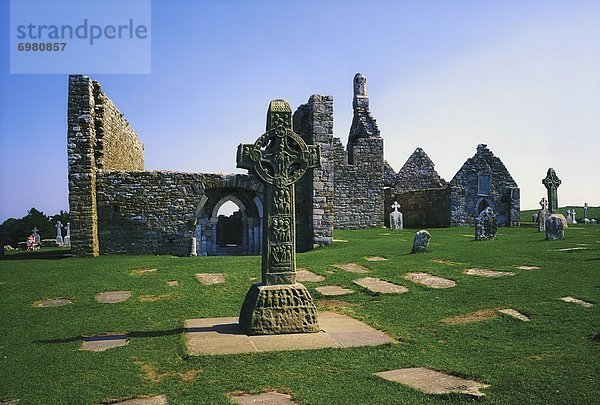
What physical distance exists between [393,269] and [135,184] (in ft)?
32.4

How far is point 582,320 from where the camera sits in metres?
6.98

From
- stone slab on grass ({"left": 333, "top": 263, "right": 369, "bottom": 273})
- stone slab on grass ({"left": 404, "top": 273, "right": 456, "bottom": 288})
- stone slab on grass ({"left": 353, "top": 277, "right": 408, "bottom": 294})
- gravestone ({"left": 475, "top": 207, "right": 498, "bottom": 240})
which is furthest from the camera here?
gravestone ({"left": 475, "top": 207, "right": 498, "bottom": 240})

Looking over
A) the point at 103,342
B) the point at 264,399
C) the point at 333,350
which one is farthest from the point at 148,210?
the point at 264,399

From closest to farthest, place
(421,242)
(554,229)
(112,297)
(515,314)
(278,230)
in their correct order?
(278,230) → (515,314) → (112,297) → (421,242) → (554,229)

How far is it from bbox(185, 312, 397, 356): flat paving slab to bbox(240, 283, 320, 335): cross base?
4.0 inches

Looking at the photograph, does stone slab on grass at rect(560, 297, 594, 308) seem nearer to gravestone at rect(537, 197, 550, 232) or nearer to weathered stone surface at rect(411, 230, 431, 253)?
weathered stone surface at rect(411, 230, 431, 253)

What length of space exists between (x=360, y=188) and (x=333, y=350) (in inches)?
906

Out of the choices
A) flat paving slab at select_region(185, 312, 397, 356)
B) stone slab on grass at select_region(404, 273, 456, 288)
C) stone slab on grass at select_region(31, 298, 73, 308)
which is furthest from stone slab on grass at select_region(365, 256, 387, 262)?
stone slab on grass at select_region(31, 298, 73, 308)

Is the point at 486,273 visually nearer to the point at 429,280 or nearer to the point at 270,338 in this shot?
the point at 429,280

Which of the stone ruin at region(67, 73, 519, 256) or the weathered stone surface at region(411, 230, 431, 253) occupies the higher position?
the stone ruin at region(67, 73, 519, 256)

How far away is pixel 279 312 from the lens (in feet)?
22.8

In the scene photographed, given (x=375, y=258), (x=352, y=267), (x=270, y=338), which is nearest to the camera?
(x=270, y=338)

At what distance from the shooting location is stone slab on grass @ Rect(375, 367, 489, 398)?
468cm

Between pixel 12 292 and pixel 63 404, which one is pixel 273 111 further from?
pixel 12 292
